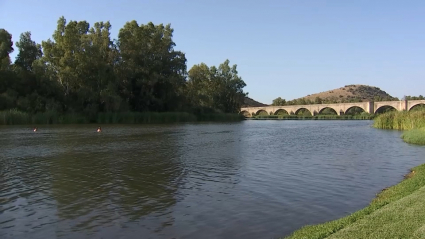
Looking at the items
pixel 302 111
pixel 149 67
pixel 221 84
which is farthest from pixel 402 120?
pixel 302 111

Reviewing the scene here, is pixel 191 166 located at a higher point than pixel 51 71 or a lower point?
lower

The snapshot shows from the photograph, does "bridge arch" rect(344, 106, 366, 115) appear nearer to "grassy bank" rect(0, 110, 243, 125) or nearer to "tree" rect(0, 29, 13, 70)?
"grassy bank" rect(0, 110, 243, 125)

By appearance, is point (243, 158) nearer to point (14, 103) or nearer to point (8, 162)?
point (8, 162)

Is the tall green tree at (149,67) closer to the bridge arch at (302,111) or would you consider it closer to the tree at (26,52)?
the tree at (26,52)

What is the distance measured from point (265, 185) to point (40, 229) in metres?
8.01

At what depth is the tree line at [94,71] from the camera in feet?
219

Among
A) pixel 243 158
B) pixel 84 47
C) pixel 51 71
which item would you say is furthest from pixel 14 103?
pixel 243 158

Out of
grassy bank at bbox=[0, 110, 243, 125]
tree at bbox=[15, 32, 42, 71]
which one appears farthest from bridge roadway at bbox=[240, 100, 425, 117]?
tree at bbox=[15, 32, 42, 71]

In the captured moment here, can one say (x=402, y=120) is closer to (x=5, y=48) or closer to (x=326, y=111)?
(x=5, y=48)

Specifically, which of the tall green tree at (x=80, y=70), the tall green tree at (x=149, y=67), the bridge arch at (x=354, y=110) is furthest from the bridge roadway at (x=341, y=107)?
the tall green tree at (x=80, y=70)

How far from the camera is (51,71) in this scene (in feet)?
225

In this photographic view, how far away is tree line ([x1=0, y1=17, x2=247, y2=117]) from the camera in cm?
6688

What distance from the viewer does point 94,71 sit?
72125 mm

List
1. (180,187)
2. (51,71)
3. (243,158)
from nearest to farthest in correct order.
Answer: (180,187) < (243,158) < (51,71)
